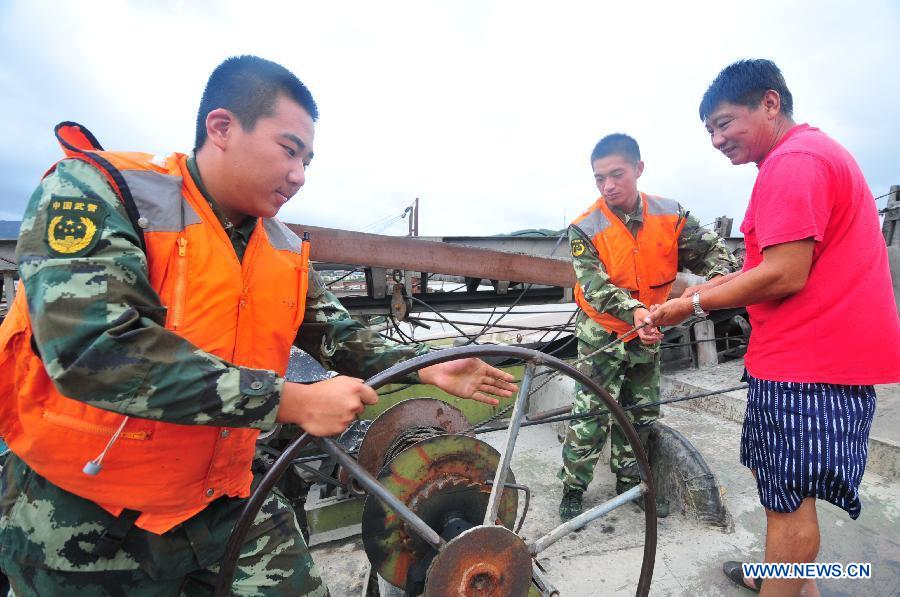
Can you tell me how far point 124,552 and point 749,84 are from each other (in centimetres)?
274

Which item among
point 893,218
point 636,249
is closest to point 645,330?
point 636,249

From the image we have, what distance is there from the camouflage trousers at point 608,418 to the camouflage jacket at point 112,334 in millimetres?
2408

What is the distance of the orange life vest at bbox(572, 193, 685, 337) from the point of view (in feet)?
9.78

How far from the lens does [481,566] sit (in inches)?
51.6

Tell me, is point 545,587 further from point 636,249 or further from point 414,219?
point 414,219

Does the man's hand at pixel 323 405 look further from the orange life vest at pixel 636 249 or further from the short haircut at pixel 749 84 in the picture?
the orange life vest at pixel 636 249

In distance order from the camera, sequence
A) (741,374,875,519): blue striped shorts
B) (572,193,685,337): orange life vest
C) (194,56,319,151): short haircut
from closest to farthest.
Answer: (194,56,319,151): short haircut < (741,374,875,519): blue striped shorts < (572,193,685,337): orange life vest

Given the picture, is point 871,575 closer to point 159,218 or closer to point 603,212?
point 603,212

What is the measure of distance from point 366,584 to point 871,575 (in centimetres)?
253

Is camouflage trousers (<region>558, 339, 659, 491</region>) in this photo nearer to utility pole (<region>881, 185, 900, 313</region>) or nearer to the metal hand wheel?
the metal hand wheel

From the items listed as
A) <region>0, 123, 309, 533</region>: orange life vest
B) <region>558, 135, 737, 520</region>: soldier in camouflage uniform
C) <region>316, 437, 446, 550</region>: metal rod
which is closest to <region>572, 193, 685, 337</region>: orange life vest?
<region>558, 135, 737, 520</region>: soldier in camouflage uniform

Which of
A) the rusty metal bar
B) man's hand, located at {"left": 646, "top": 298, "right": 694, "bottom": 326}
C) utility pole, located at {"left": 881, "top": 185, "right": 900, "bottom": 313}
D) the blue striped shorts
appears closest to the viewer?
the blue striped shorts

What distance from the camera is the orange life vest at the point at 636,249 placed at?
2.98 m

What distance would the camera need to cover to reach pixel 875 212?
5.53 ft
